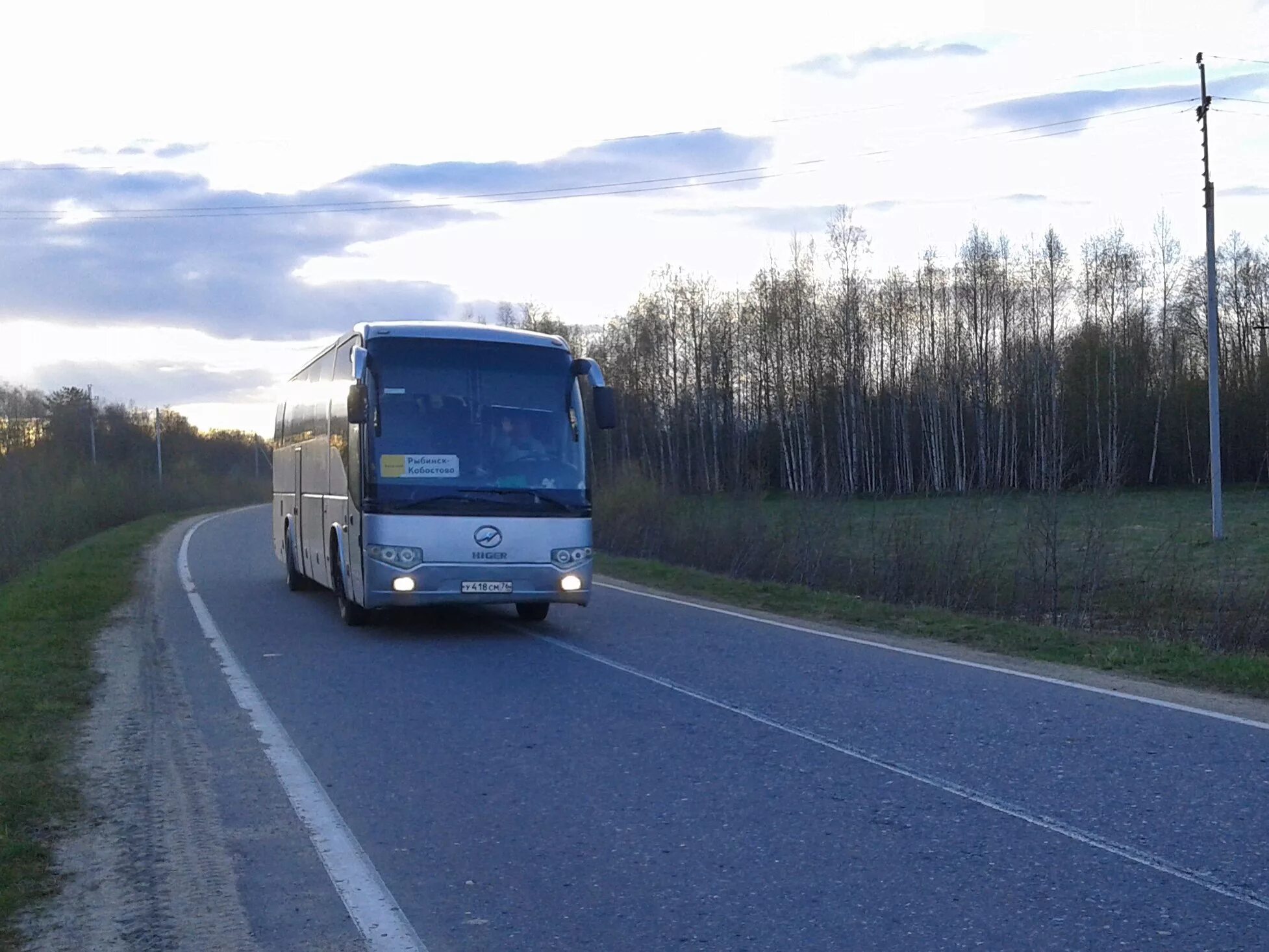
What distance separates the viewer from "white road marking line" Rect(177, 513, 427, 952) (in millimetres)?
5008

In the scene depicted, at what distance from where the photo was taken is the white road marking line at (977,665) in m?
9.20

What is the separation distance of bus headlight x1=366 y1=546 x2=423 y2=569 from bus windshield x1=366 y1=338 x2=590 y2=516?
0.43 m

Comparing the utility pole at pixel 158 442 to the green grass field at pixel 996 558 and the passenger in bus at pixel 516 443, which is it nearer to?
the green grass field at pixel 996 558

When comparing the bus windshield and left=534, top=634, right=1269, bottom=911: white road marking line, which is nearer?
left=534, top=634, right=1269, bottom=911: white road marking line

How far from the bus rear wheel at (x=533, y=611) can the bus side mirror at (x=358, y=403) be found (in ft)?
10.7

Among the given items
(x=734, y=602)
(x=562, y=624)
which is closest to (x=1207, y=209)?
(x=734, y=602)

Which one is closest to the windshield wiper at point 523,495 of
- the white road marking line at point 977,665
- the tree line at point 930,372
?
the white road marking line at point 977,665

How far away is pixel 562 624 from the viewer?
15.4 m

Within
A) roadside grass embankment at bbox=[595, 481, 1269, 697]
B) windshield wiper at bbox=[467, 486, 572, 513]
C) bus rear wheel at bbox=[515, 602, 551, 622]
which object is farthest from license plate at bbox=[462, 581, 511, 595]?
roadside grass embankment at bbox=[595, 481, 1269, 697]

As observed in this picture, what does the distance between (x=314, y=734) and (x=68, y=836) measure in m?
2.62

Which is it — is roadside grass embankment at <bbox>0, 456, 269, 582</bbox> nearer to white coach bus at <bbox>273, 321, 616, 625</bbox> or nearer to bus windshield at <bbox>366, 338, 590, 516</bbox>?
white coach bus at <bbox>273, 321, 616, 625</bbox>

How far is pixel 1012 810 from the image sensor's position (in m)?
6.62

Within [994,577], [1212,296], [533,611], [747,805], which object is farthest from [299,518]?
[1212,296]

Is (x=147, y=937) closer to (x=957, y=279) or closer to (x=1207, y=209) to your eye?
(x=1207, y=209)
